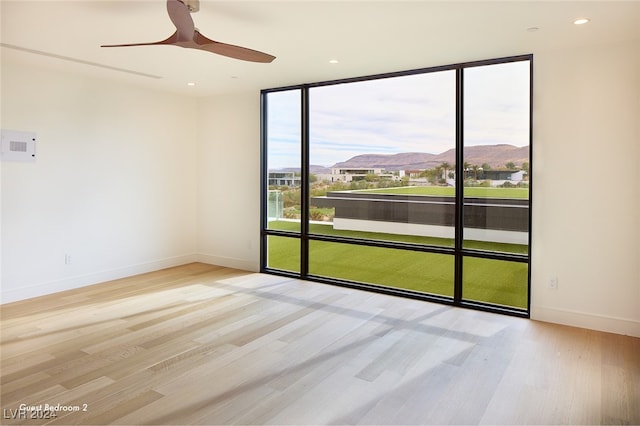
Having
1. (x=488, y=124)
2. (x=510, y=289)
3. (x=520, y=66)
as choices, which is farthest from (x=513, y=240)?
(x=520, y=66)

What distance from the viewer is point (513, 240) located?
434cm

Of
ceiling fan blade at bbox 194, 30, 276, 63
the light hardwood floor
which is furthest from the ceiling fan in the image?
the light hardwood floor

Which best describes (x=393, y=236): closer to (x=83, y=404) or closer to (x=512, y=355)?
(x=512, y=355)

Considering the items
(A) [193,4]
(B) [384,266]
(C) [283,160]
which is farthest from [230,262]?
(A) [193,4]

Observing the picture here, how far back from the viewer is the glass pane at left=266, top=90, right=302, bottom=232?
5.82m

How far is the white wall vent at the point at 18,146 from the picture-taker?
14.8 ft

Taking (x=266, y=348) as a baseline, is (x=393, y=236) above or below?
above

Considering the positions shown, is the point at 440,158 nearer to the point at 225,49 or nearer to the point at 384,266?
the point at 384,266

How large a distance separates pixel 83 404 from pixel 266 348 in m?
1.30

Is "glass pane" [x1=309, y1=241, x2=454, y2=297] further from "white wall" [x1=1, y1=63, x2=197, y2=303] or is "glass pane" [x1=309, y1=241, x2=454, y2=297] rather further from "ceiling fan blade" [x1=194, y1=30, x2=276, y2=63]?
"ceiling fan blade" [x1=194, y1=30, x2=276, y2=63]

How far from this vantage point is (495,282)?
457 cm

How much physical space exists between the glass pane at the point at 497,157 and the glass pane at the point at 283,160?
2.26 meters

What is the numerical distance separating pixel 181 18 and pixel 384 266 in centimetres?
372

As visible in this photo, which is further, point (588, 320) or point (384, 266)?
point (384, 266)
